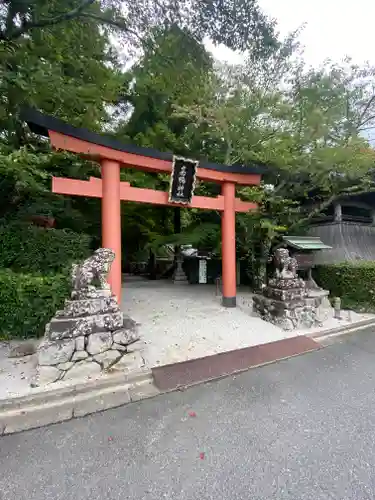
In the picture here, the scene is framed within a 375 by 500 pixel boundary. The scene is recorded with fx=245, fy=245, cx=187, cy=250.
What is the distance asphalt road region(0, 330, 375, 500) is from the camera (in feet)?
5.93

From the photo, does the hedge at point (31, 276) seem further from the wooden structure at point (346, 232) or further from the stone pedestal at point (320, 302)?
the wooden structure at point (346, 232)

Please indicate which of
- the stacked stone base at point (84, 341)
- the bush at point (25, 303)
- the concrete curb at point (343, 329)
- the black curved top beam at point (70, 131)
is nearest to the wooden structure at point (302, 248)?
the concrete curb at point (343, 329)

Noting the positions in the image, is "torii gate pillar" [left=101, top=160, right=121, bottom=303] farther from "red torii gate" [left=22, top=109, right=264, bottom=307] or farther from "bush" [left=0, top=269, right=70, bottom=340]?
"bush" [left=0, top=269, right=70, bottom=340]

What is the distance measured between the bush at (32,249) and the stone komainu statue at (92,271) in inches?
82.7

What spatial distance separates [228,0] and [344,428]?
6.55 metres

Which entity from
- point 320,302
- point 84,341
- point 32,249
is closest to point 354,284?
Answer: point 320,302

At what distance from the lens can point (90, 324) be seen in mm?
3383

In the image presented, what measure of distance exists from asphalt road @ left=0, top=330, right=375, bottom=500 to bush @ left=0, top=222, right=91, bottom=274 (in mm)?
3750

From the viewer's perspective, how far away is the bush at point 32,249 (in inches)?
209

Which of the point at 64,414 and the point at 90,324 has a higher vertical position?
the point at 90,324

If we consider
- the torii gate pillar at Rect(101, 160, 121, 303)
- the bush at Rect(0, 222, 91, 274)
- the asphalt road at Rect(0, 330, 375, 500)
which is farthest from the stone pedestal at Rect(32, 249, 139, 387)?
the bush at Rect(0, 222, 91, 274)

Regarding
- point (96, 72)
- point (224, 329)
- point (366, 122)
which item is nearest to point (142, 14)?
point (96, 72)

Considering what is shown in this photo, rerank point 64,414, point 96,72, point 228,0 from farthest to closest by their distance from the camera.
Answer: point 96,72
point 228,0
point 64,414

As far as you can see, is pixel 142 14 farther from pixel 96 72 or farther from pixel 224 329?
pixel 224 329
